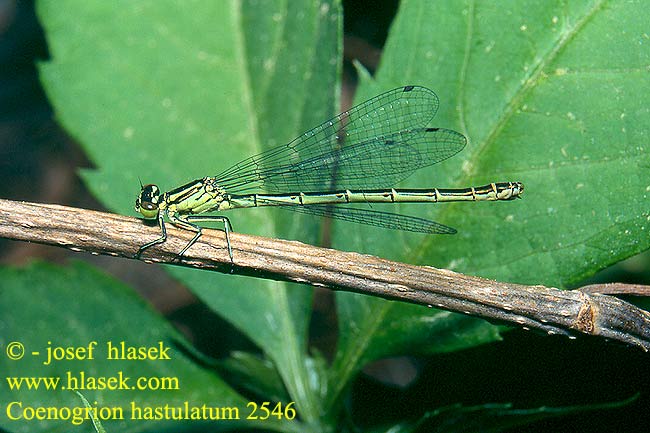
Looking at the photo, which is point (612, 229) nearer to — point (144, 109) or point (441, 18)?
point (441, 18)

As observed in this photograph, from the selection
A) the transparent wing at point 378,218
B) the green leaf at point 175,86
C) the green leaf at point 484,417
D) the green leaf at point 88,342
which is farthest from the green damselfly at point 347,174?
the green leaf at point 484,417

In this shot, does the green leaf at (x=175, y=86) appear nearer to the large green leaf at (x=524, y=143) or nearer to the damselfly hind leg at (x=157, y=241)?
the large green leaf at (x=524, y=143)

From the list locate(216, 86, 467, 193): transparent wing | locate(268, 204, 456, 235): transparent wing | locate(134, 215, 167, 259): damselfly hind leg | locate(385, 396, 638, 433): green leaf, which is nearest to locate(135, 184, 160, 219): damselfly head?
locate(216, 86, 467, 193): transparent wing

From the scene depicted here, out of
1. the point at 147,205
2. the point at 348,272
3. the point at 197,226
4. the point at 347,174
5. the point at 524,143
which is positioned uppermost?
the point at 347,174

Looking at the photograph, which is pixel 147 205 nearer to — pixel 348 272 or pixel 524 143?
pixel 348 272

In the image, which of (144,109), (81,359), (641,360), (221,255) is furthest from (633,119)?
(81,359)

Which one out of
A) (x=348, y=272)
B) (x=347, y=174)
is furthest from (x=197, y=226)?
(x=347, y=174)
